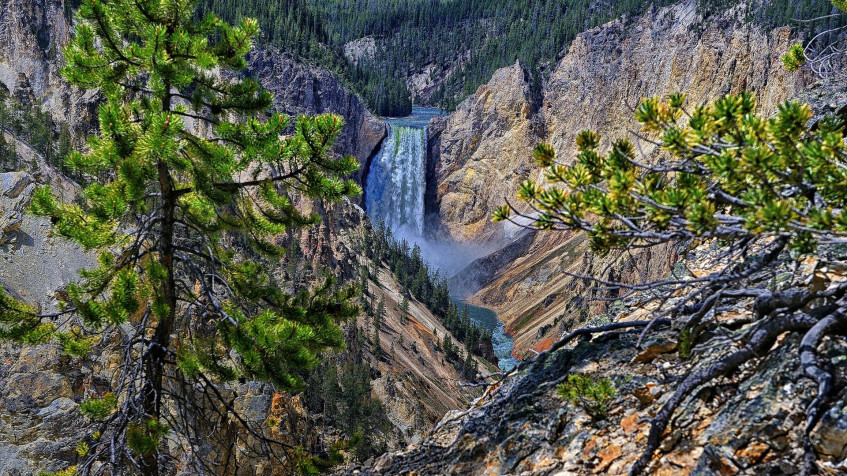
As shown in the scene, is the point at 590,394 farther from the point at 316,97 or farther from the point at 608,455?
the point at 316,97

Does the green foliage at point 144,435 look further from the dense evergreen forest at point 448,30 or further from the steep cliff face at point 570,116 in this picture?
the steep cliff face at point 570,116

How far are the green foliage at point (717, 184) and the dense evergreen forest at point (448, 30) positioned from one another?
36028 millimetres

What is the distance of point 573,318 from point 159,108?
5551cm

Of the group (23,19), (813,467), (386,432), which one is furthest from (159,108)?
(23,19)

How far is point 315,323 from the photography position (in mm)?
9094

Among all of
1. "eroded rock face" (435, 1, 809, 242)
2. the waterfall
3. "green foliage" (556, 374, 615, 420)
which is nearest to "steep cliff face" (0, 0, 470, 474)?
"green foliage" (556, 374, 615, 420)

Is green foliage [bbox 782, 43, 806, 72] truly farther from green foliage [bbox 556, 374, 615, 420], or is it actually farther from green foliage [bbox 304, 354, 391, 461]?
green foliage [bbox 304, 354, 391, 461]

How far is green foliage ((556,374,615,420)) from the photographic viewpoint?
518 centimetres

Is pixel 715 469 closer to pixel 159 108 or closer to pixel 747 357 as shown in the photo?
pixel 747 357

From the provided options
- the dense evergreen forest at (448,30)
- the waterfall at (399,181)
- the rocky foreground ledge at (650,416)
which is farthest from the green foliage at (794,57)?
the waterfall at (399,181)

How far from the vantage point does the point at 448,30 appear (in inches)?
7244

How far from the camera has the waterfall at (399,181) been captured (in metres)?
91.8

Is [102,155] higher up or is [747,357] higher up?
[102,155]

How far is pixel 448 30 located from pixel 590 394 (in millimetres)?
190346
